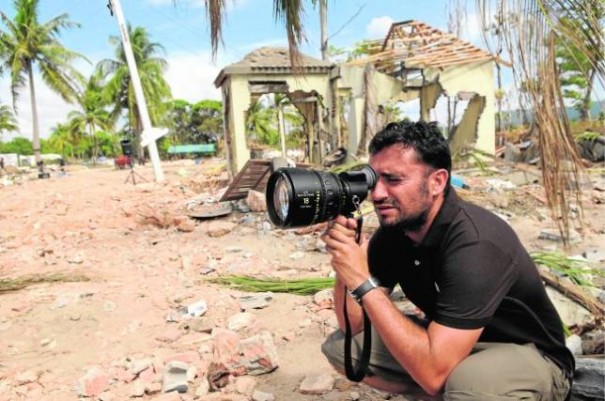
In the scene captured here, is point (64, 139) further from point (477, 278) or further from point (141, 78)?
point (477, 278)

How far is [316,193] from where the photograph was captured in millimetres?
1749

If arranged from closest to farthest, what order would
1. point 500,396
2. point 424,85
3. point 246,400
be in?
point 500,396
point 246,400
point 424,85

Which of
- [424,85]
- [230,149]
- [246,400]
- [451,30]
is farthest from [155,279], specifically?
[424,85]

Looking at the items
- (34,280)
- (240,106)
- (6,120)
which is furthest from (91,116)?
(34,280)

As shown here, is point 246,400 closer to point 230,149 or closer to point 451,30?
point 451,30

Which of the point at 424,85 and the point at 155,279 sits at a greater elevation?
the point at 424,85

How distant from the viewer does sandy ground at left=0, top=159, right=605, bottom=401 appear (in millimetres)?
3312

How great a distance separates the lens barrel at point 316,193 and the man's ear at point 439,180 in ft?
0.73

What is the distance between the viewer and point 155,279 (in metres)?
5.23

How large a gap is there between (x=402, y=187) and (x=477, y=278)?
0.41 m

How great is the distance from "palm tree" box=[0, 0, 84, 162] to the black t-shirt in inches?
983

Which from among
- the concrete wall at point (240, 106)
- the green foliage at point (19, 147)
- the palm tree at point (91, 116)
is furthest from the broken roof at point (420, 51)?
the green foliage at point (19, 147)

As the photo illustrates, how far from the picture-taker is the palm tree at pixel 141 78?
29.4 meters

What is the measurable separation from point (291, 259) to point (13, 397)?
10.7 ft
